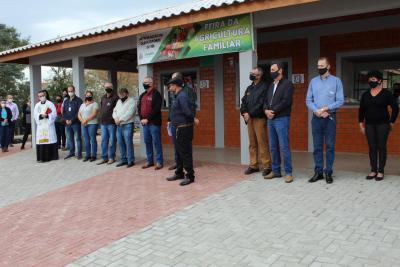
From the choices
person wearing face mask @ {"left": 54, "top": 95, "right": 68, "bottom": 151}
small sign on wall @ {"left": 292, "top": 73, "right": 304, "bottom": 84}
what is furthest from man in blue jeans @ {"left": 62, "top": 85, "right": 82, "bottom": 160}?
small sign on wall @ {"left": 292, "top": 73, "right": 304, "bottom": 84}

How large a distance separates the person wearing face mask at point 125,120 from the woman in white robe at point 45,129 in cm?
229

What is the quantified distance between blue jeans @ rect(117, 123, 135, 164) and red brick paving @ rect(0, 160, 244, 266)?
70 cm

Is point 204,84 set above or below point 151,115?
above

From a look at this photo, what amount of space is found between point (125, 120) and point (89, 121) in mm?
1404

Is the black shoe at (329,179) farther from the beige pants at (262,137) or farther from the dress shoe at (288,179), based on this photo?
the beige pants at (262,137)

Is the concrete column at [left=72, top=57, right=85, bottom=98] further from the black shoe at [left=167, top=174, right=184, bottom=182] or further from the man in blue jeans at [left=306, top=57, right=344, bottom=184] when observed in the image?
the man in blue jeans at [left=306, top=57, right=344, bottom=184]

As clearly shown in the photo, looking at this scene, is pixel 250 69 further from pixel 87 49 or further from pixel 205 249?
pixel 87 49

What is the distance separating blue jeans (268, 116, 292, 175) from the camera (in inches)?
264

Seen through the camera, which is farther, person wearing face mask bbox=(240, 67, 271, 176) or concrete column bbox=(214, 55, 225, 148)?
concrete column bbox=(214, 55, 225, 148)

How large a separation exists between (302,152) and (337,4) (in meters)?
4.02

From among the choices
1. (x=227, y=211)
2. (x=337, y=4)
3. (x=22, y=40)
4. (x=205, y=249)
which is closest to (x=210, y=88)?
(x=337, y=4)

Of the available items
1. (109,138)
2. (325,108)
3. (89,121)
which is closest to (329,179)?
(325,108)

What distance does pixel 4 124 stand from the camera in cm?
1329

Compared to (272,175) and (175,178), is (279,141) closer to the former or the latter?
(272,175)
